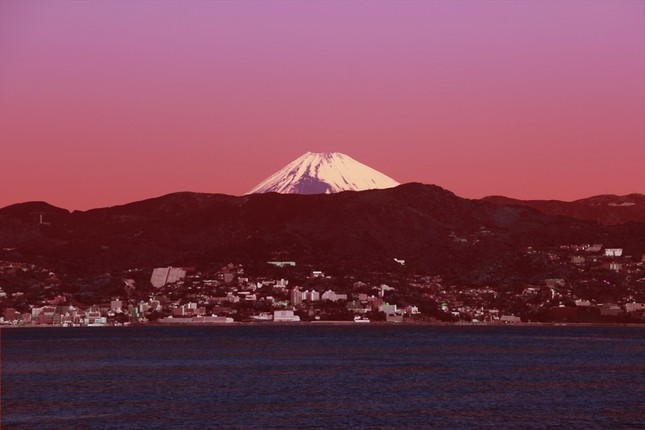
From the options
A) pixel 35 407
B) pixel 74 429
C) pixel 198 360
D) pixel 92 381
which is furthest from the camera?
pixel 198 360

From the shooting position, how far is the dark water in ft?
317

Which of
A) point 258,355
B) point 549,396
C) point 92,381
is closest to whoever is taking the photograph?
point 549,396

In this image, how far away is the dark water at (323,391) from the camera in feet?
317

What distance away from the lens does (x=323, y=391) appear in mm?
120312

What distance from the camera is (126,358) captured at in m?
179

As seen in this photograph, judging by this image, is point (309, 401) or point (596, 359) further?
point (596, 359)

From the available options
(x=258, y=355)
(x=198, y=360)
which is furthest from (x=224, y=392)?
(x=258, y=355)

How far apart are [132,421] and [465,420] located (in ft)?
78.2

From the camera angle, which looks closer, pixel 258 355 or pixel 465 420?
pixel 465 420

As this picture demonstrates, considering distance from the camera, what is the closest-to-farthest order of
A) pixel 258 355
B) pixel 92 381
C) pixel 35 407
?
pixel 35 407, pixel 92 381, pixel 258 355

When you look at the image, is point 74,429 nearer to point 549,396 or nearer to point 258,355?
point 549,396

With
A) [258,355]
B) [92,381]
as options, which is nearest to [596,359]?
[258,355]

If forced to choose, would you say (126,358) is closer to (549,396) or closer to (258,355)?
(258,355)

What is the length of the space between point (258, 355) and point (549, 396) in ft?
250
